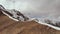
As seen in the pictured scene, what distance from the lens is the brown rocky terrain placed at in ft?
2.99

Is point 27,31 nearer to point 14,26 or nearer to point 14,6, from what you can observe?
point 14,26

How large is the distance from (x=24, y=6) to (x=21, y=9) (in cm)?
4

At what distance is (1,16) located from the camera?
119 centimetres

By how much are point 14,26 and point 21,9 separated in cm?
21

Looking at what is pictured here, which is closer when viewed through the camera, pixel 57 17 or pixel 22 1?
pixel 57 17

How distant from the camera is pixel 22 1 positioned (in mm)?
1140

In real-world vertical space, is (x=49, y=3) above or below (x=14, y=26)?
above

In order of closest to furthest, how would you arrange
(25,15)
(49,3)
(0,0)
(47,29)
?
(47,29) → (49,3) → (25,15) → (0,0)

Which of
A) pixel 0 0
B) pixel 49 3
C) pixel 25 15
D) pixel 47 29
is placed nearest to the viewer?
pixel 47 29

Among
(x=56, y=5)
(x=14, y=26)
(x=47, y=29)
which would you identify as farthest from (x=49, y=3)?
(x=14, y=26)

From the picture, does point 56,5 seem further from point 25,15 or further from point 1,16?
point 1,16

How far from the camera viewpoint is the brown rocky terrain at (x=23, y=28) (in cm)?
91

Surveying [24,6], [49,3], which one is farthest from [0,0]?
[49,3]

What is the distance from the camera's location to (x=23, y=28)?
97 centimetres
